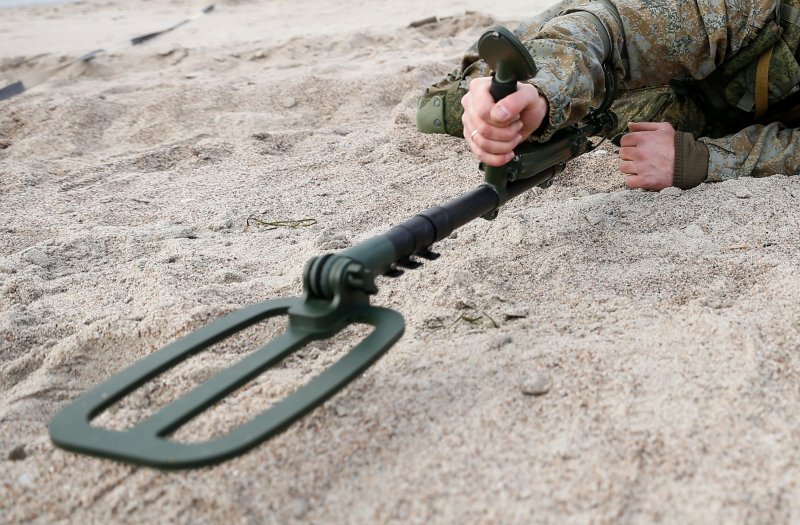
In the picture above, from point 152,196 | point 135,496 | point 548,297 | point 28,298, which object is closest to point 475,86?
point 548,297

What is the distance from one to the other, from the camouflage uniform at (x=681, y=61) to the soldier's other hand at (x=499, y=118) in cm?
10

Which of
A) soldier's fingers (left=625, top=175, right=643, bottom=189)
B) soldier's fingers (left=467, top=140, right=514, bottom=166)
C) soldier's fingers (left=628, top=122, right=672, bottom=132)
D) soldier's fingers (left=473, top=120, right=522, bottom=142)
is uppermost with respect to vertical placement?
soldier's fingers (left=473, top=120, right=522, bottom=142)

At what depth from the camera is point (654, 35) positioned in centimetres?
200

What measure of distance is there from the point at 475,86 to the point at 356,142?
1.35 meters

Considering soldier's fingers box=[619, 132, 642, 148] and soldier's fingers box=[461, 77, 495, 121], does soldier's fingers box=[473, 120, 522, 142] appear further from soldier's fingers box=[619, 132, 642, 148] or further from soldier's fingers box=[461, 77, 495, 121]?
soldier's fingers box=[619, 132, 642, 148]

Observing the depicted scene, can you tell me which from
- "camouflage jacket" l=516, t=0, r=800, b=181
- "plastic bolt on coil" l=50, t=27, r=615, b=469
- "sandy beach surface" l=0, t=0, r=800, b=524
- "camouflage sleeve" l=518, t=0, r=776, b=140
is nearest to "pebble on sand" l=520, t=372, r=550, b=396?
"sandy beach surface" l=0, t=0, r=800, b=524

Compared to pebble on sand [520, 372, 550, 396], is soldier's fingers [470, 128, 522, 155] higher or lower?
higher

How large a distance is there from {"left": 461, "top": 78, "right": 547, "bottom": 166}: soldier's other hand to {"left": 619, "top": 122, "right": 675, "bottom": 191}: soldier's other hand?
2.01 ft

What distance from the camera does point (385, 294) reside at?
5.56 ft

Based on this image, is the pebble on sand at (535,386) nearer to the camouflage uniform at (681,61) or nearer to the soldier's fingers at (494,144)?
the soldier's fingers at (494,144)

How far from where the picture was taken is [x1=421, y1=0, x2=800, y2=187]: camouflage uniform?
5.82ft

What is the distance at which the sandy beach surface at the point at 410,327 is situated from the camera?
41.6 inches

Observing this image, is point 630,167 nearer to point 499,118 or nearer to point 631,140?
point 631,140

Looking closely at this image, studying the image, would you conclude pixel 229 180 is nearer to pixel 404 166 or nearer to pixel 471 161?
pixel 404 166
